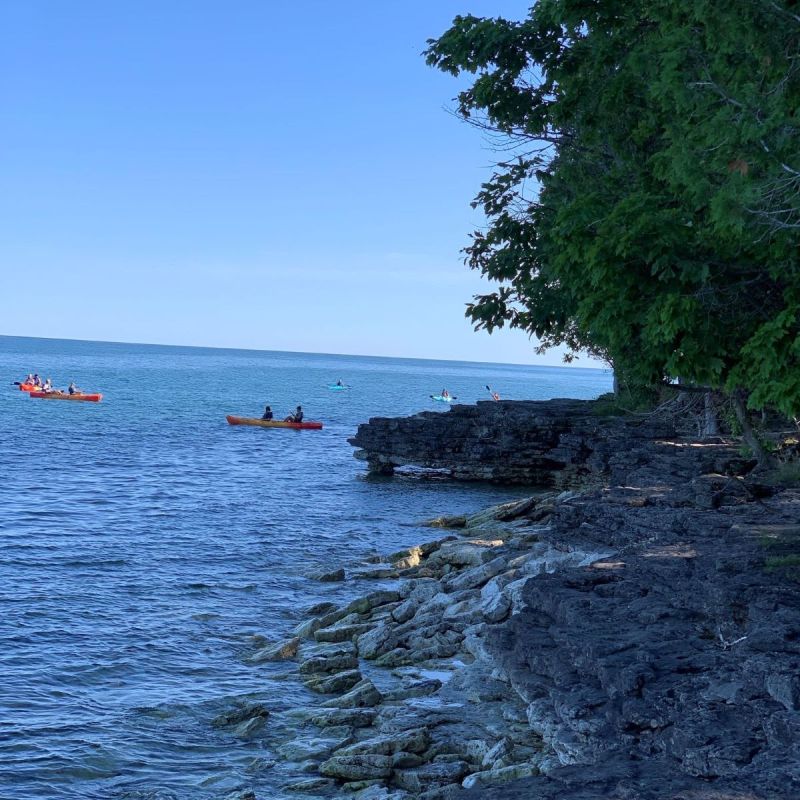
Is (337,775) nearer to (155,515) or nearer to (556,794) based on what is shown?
(556,794)

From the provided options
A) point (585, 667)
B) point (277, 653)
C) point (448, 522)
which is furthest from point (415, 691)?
point (448, 522)

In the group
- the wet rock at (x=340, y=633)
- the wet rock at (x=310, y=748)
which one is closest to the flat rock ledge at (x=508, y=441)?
the wet rock at (x=340, y=633)

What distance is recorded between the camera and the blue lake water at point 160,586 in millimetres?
12531

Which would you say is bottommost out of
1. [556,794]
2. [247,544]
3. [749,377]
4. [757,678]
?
[247,544]

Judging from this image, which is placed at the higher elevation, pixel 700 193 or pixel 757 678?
pixel 700 193

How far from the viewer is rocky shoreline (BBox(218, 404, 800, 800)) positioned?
8.08 metres

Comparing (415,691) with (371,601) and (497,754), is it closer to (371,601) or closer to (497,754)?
(497,754)

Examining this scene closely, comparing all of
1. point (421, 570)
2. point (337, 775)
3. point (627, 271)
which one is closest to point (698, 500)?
point (421, 570)

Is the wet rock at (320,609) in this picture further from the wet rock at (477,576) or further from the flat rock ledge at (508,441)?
the flat rock ledge at (508,441)

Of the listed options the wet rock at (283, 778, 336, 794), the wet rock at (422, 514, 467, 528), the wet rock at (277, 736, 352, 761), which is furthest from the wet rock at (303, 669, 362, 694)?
the wet rock at (422, 514, 467, 528)

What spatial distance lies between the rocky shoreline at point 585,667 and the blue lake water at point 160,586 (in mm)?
1070

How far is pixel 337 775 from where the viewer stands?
11.2 metres

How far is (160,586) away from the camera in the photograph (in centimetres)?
2202

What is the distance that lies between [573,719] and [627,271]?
5.12m
